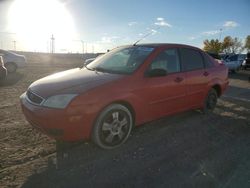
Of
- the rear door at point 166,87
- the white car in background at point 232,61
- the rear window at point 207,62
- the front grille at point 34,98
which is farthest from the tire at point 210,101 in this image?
the white car in background at point 232,61

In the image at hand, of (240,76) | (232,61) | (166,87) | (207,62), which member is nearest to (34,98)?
(166,87)

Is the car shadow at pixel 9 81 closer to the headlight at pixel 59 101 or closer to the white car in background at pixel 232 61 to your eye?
the headlight at pixel 59 101

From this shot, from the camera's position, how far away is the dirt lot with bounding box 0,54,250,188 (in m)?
3.47

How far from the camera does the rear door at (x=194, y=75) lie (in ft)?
19.0

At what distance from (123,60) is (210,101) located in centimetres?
272

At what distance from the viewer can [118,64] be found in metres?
5.16

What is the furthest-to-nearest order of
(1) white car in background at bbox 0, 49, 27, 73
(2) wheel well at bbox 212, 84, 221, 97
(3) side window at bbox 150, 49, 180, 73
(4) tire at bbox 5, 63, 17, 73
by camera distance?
1. (4) tire at bbox 5, 63, 17, 73
2. (1) white car in background at bbox 0, 49, 27, 73
3. (2) wheel well at bbox 212, 84, 221, 97
4. (3) side window at bbox 150, 49, 180, 73

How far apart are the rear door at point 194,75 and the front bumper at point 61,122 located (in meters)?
2.62

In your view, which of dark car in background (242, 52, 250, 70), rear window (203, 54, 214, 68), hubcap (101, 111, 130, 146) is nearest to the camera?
hubcap (101, 111, 130, 146)

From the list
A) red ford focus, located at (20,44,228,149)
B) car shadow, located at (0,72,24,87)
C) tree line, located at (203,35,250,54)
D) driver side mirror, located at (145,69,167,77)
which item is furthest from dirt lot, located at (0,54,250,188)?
tree line, located at (203,35,250,54)

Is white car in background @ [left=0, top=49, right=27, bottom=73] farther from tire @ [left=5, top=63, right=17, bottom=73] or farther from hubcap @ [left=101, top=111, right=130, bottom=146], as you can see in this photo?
hubcap @ [left=101, top=111, right=130, bottom=146]

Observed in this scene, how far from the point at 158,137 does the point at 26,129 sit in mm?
2455

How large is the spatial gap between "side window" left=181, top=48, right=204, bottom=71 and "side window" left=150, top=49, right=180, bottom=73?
247 millimetres

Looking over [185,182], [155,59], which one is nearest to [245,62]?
[155,59]
